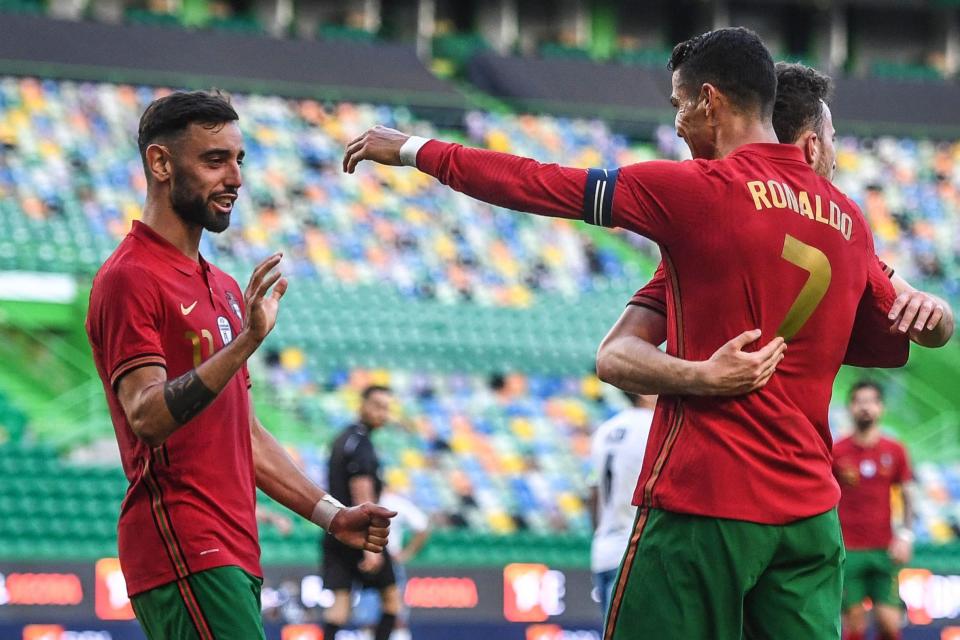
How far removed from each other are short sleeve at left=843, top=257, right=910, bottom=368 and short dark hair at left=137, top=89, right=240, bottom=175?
1.79 metres

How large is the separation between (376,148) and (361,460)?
6553 millimetres

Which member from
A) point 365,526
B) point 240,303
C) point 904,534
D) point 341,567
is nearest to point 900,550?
point 904,534

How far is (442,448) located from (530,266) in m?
4.03

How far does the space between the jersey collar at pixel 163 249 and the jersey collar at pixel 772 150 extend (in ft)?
4.93

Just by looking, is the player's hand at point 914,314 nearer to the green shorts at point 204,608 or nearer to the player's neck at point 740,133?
the player's neck at point 740,133

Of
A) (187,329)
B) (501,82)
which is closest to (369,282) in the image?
(501,82)

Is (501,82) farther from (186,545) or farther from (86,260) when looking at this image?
(186,545)

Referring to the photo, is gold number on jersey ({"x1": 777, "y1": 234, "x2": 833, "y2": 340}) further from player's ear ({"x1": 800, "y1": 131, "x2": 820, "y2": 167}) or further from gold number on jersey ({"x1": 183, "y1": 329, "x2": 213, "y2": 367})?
gold number on jersey ({"x1": 183, "y1": 329, "x2": 213, "y2": 367})

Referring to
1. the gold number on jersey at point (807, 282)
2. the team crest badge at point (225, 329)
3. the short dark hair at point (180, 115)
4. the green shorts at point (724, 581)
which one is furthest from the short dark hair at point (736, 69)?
the team crest badge at point (225, 329)

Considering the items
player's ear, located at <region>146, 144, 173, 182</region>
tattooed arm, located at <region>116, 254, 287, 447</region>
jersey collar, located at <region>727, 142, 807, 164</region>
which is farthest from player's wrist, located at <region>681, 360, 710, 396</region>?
player's ear, located at <region>146, 144, 173, 182</region>

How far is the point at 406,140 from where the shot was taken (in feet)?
12.8

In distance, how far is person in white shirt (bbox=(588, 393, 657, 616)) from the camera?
28.7 feet

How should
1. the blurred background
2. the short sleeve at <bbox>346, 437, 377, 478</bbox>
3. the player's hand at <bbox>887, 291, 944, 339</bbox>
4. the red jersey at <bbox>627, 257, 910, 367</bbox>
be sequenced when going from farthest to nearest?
the blurred background → the short sleeve at <bbox>346, 437, 377, 478</bbox> → the red jersey at <bbox>627, 257, 910, 367</bbox> → the player's hand at <bbox>887, 291, 944, 339</bbox>

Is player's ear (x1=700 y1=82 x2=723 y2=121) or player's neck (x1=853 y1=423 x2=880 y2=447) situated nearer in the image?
player's ear (x1=700 y1=82 x2=723 y2=121)
